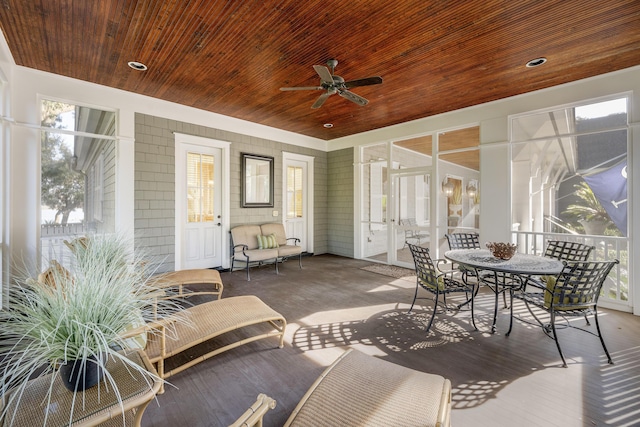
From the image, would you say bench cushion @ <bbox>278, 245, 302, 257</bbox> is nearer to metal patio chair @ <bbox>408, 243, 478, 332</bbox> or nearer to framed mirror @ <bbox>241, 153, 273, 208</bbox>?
framed mirror @ <bbox>241, 153, 273, 208</bbox>

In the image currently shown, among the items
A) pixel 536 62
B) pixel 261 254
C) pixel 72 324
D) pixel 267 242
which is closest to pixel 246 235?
pixel 267 242

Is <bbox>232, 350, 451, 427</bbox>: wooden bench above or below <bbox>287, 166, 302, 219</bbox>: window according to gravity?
below

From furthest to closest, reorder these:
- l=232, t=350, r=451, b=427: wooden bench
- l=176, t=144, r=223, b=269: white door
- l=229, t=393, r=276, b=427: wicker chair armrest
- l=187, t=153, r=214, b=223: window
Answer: l=187, t=153, r=214, b=223: window, l=176, t=144, r=223, b=269: white door, l=232, t=350, r=451, b=427: wooden bench, l=229, t=393, r=276, b=427: wicker chair armrest

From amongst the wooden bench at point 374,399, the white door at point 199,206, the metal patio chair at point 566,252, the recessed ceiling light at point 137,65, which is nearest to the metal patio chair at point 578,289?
the metal patio chair at point 566,252

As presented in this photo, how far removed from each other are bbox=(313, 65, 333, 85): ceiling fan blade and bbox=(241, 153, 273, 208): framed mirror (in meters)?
3.20

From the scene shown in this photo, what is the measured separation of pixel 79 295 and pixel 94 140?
4.45 meters

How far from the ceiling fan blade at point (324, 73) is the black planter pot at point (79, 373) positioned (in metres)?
2.95

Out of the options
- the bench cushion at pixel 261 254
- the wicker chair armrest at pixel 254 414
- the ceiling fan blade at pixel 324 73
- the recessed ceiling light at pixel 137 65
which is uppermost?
the recessed ceiling light at pixel 137 65

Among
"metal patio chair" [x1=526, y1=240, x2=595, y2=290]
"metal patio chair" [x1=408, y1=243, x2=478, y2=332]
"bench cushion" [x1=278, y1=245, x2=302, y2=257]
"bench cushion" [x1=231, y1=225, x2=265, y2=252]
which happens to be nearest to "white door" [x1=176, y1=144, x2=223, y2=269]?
"bench cushion" [x1=231, y1=225, x2=265, y2=252]

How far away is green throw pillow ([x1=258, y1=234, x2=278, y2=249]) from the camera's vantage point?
5.79 meters

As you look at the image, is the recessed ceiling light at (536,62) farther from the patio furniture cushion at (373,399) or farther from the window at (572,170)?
→ the patio furniture cushion at (373,399)

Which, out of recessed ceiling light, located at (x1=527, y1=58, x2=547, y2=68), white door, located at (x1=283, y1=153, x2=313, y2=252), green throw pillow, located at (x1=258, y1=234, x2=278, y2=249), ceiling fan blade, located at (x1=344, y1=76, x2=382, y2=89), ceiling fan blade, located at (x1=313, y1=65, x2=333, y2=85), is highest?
recessed ceiling light, located at (x1=527, y1=58, x2=547, y2=68)

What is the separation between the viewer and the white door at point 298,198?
273 inches

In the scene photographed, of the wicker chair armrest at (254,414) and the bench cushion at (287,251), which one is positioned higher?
the wicker chair armrest at (254,414)
